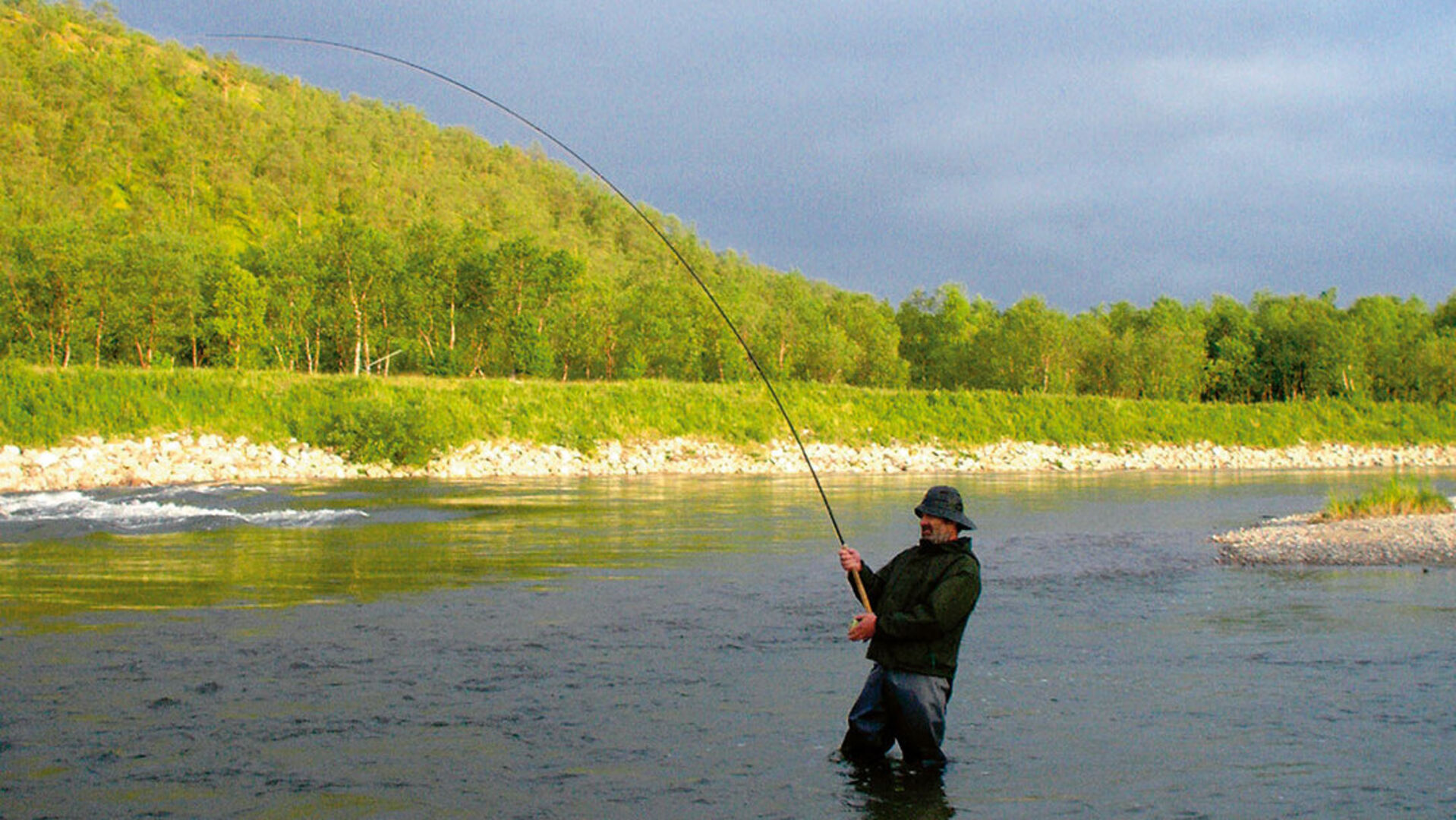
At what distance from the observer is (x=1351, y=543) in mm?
17500

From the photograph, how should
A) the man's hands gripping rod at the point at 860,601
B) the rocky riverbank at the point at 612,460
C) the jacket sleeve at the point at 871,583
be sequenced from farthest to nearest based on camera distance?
the rocky riverbank at the point at 612,460 < the jacket sleeve at the point at 871,583 < the man's hands gripping rod at the point at 860,601

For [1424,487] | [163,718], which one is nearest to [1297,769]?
[163,718]

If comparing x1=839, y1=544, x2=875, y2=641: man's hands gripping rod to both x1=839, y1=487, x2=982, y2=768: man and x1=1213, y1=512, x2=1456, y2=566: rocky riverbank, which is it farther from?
x1=1213, y1=512, x2=1456, y2=566: rocky riverbank

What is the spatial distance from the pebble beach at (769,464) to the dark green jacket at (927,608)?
11648mm

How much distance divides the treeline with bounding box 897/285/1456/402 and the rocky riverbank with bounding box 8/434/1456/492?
13662 mm

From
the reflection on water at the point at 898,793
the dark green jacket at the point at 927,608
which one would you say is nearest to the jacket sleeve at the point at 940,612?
the dark green jacket at the point at 927,608

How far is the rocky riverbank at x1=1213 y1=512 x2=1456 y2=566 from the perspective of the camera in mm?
16453

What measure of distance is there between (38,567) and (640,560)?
7.45 m

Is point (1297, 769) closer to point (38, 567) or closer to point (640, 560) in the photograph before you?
point (640, 560)

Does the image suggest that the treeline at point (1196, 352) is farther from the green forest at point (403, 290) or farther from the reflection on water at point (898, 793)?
the reflection on water at point (898, 793)

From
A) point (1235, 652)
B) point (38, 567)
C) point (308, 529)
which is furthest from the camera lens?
point (308, 529)

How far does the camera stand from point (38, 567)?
14906 millimetres

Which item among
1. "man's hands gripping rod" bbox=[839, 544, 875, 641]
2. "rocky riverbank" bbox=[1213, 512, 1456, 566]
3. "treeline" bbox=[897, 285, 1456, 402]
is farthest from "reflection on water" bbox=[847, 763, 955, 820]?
"treeline" bbox=[897, 285, 1456, 402]

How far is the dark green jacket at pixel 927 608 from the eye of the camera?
6223mm
